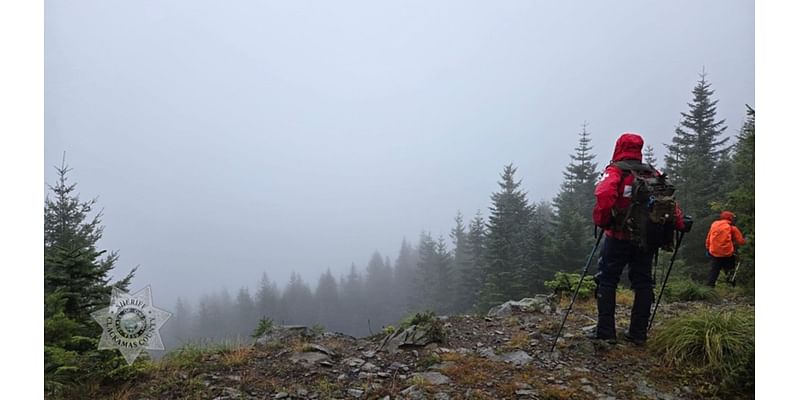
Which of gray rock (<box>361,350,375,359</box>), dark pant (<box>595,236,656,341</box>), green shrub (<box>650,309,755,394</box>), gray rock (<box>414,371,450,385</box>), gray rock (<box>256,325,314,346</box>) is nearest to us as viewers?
green shrub (<box>650,309,755,394</box>)

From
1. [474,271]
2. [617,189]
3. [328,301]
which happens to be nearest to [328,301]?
[328,301]

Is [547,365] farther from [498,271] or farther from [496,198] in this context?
[496,198]

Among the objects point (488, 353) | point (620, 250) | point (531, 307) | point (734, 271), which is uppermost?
point (620, 250)

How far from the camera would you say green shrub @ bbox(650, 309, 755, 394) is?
3270 mm

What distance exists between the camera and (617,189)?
411 centimetres

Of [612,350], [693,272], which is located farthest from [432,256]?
[612,350]

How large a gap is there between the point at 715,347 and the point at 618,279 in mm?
1024

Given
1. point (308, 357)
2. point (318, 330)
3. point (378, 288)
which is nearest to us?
point (308, 357)

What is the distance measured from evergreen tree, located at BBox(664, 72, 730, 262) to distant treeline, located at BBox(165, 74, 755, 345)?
5cm

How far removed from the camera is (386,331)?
5.74 metres

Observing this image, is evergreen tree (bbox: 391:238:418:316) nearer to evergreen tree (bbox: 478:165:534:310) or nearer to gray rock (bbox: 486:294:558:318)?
evergreen tree (bbox: 478:165:534:310)

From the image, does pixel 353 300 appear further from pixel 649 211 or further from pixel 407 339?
pixel 649 211

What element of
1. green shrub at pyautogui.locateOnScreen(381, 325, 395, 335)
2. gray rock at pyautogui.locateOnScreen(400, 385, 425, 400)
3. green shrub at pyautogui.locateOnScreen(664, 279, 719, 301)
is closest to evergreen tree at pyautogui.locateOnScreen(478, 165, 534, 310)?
green shrub at pyautogui.locateOnScreen(664, 279, 719, 301)

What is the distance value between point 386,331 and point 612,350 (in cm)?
305
